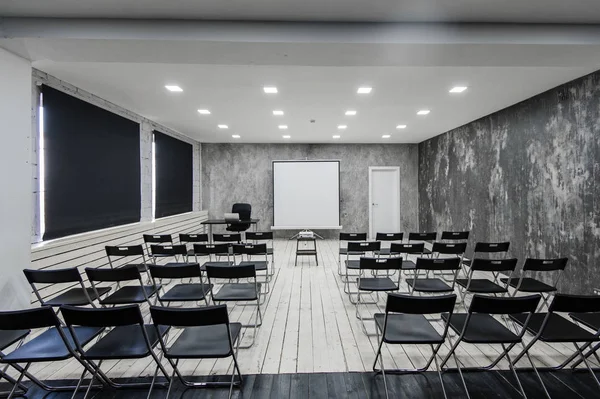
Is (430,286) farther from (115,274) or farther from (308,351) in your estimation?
(115,274)

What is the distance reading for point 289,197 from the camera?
9203mm

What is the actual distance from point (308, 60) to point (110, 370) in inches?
129

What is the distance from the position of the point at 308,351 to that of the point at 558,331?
1.89 meters

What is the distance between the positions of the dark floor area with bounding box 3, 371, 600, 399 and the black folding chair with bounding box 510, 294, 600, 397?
0.57 feet

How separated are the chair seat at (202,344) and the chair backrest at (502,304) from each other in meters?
1.59

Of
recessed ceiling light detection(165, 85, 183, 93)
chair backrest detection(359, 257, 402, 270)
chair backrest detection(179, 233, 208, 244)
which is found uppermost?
recessed ceiling light detection(165, 85, 183, 93)

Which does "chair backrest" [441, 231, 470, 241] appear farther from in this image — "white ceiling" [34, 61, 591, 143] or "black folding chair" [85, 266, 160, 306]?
"black folding chair" [85, 266, 160, 306]

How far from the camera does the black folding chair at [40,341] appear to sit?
1.71m

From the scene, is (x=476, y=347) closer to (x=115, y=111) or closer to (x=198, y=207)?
(x=115, y=111)

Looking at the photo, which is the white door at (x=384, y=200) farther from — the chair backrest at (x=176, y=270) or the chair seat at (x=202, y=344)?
the chair seat at (x=202, y=344)

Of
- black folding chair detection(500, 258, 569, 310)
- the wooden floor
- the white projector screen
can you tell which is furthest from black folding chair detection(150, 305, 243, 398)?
the white projector screen

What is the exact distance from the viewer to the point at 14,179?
293 cm

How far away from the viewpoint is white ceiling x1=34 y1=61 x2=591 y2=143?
144 inches

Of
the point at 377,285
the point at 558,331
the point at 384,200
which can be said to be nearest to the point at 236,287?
the point at 377,285
